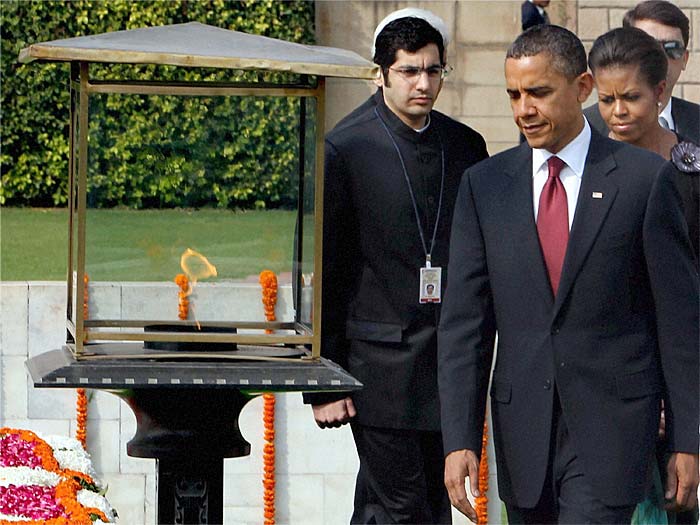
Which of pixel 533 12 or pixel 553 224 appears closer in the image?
pixel 553 224

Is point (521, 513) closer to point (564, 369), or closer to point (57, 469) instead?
point (564, 369)

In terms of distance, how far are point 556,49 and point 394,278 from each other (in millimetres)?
1148

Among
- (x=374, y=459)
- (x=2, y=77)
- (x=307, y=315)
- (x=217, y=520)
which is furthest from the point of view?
(x=2, y=77)

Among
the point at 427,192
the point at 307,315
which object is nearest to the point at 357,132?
the point at 427,192

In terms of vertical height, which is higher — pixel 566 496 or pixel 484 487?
pixel 566 496

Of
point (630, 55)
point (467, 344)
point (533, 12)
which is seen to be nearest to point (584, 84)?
point (630, 55)

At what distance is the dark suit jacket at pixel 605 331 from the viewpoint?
4.25m

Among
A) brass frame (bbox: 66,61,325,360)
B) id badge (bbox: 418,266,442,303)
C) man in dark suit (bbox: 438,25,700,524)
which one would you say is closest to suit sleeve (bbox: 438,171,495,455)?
man in dark suit (bbox: 438,25,700,524)

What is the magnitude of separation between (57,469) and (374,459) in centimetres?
114

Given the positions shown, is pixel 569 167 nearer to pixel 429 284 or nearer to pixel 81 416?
pixel 429 284

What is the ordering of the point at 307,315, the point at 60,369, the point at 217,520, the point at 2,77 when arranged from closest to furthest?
the point at 60,369
the point at 217,520
the point at 307,315
the point at 2,77

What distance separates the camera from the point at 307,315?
4.48 meters

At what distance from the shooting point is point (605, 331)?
14.0 ft

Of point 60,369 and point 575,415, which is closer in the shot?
point 60,369
